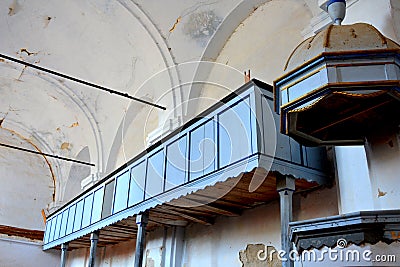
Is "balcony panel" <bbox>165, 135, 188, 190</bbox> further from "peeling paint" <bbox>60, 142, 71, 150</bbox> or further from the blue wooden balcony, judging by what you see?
"peeling paint" <bbox>60, 142, 71, 150</bbox>

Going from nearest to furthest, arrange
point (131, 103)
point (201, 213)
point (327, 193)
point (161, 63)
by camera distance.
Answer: point (327, 193)
point (201, 213)
point (161, 63)
point (131, 103)

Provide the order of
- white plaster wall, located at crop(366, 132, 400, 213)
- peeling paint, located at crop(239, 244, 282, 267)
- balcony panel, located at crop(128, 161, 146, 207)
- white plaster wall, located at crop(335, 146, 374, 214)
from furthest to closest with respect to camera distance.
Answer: balcony panel, located at crop(128, 161, 146, 207)
peeling paint, located at crop(239, 244, 282, 267)
white plaster wall, located at crop(335, 146, 374, 214)
white plaster wall, located at crop(366, 132, 400, 213)

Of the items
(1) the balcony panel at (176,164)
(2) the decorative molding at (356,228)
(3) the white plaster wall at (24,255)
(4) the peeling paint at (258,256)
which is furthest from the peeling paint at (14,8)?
(2) the decorative molding at (356,228)

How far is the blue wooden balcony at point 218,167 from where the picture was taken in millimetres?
5652

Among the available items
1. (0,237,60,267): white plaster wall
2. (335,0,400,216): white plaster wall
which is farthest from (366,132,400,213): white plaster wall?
(0,237,60,267): white plaster wall

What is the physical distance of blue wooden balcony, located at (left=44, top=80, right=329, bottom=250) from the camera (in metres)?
5.65

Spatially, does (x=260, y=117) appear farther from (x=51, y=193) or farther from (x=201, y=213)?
(x=51, y=193)

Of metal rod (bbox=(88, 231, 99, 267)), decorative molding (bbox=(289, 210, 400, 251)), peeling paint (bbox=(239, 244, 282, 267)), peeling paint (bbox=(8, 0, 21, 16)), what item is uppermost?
peeling paint (bbox=(8, 0, 21, 16))

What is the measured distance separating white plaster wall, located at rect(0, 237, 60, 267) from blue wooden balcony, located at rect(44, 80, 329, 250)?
26.7 feet

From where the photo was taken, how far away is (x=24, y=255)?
16.0m

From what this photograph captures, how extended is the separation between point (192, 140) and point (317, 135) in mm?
2670

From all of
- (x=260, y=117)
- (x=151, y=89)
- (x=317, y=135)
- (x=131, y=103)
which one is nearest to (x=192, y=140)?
(x=260, y=117)

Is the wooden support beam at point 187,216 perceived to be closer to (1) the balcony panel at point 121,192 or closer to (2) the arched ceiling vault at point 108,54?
(1) the balcony panel at point 121,192

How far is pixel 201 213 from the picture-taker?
809cm
